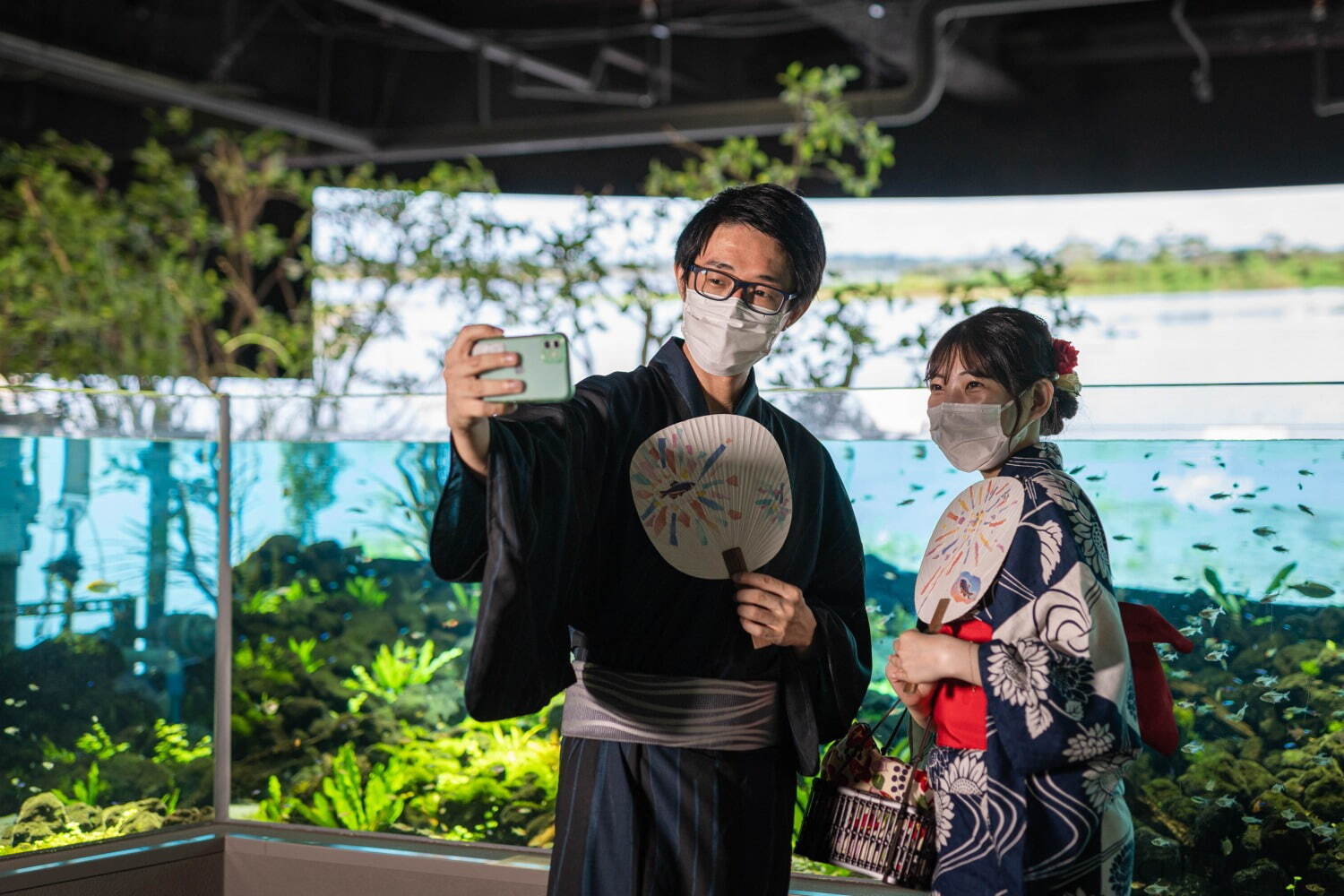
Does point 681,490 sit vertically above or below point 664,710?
above

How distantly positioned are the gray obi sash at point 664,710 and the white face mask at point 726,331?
0.39 metres

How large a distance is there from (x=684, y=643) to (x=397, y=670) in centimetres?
165

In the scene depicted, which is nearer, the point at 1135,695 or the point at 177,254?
A: the point at 1135,695

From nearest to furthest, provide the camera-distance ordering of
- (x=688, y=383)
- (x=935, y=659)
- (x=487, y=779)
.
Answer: (x=935, y=659) → (x=688, y=383) → (x=487, y=779)

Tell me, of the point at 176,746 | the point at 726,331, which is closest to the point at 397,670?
the point at 176,746

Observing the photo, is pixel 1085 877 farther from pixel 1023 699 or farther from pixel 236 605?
pixel 236 605

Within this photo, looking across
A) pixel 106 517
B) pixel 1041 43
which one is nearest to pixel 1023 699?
pixel 106 517

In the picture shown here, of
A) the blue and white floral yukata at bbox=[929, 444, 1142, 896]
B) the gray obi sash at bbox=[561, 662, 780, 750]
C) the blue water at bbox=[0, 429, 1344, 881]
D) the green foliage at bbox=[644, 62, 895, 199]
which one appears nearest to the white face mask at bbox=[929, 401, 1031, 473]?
the blue and white floral yukata at bbox=[929, 444, 1142, 896]

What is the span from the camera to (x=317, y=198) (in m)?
6.90

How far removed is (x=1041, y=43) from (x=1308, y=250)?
1718 mm

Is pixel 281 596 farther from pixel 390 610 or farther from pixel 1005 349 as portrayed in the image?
pixel 1005 349

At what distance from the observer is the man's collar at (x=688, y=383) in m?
1.57

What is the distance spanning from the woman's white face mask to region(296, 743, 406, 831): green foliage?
71.0 inches

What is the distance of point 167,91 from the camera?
564 cm
